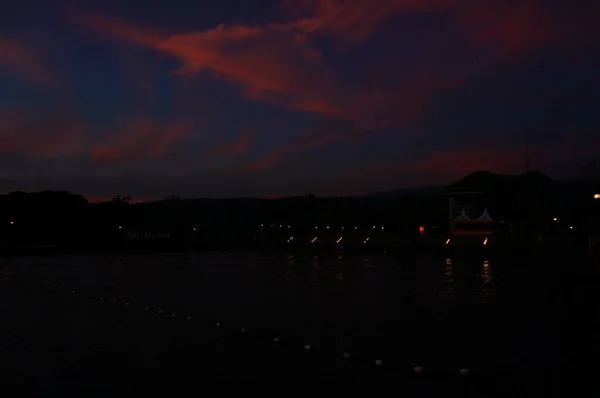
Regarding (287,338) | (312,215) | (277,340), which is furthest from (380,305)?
(312,215)

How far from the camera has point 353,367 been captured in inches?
383

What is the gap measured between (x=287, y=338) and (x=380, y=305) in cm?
520

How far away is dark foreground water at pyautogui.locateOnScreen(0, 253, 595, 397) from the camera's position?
8.88 metres

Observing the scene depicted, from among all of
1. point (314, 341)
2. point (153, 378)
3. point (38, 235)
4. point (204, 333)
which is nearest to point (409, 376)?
point (314, 341)

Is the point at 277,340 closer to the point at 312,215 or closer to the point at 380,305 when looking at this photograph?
the point at 380,305

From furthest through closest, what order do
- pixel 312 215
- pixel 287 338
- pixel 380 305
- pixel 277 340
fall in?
1. pixel 312 215
2. pixel 380 305
3. pixel 287 338
4. pixel 277 340

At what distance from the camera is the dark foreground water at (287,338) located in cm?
888

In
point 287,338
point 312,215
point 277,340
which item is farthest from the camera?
point 312,215

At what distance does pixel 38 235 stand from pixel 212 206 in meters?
90.3

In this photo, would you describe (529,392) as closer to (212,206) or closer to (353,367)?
(353,367)

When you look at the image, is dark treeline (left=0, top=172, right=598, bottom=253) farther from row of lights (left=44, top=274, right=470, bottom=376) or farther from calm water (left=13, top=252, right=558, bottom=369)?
row of lights (left=44, top=274, right=470, bottom=376)

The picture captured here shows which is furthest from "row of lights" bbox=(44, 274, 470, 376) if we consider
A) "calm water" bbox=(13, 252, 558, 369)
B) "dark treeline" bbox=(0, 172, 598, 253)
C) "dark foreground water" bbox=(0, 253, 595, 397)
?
"dark treeline" bbox=(0, 172, 598, 253)

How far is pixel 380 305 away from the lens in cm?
1658

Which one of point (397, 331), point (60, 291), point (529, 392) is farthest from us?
point (60, 291)
